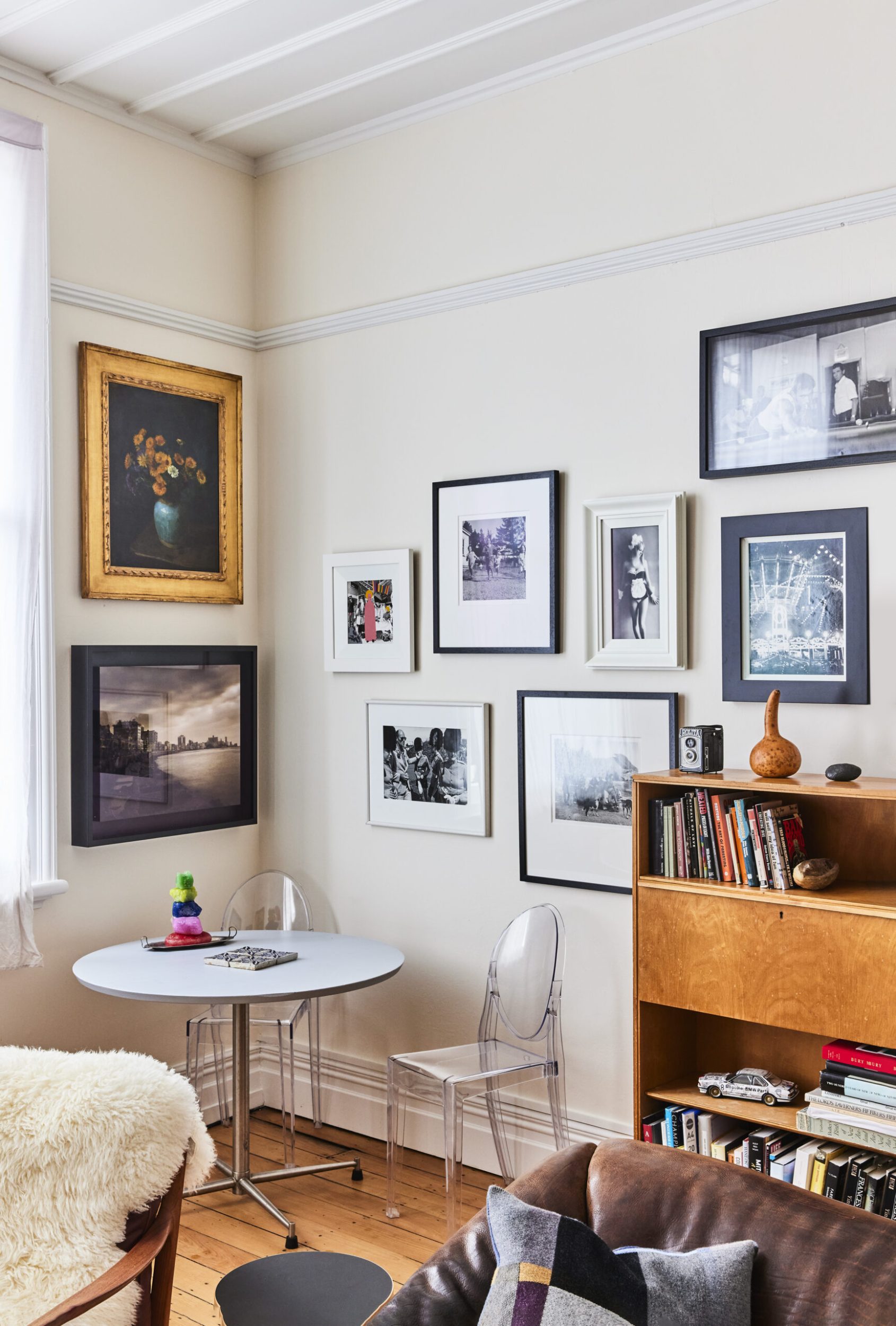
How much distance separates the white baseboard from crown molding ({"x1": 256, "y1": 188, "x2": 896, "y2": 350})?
2.44m

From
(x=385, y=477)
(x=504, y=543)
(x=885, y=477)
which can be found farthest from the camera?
(x=385, y=477)

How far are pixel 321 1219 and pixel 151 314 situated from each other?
9.36 ft

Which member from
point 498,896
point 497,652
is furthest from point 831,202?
point 498,896

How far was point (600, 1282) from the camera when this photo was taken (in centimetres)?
154

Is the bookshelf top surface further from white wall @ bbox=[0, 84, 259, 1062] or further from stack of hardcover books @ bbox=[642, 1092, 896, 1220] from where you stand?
white wall @ bbox=[0, 84, 259, 1062]

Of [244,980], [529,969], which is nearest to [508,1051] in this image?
[529,969]

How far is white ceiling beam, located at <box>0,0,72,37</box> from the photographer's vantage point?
311cm

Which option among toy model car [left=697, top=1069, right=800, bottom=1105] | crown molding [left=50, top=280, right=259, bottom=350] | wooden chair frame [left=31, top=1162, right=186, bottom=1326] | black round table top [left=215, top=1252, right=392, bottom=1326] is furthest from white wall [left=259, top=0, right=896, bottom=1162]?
wooden chair frame [left=31, top=1162, right=186, bottom=1326]

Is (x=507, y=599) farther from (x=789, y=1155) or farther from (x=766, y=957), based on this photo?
(x=789, y=1155)

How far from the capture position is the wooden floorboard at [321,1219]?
2.98 m

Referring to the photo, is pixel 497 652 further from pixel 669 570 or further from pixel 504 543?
pixel 669 570

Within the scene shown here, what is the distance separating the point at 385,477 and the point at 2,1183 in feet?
7.90

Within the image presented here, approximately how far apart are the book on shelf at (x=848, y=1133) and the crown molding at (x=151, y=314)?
3053 millimetres

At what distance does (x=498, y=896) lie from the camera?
3.58 meters
